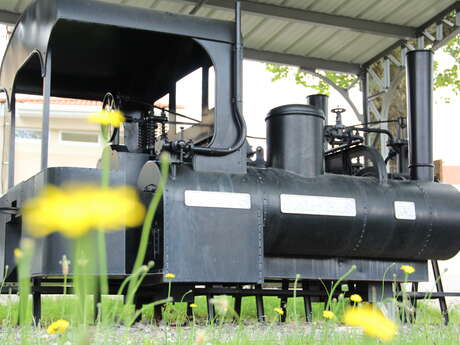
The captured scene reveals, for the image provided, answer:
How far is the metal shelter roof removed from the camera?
9.64 m

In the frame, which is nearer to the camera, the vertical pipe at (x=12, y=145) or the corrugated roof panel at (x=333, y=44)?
the vertical pipe at (x=12, y=145)

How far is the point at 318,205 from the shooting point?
509 centimetres

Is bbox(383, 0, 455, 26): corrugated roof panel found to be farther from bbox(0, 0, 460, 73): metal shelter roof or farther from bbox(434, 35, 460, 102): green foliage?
bbox(434, 35, 460, 102): green foliage

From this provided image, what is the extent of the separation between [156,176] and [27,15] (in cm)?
167

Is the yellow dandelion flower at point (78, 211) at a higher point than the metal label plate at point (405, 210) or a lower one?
lower

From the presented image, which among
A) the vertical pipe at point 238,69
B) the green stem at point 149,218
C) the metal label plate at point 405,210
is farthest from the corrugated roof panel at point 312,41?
the green stem at point 149,218

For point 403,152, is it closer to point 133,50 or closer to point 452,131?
point 133,50

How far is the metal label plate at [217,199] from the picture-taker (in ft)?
14.9

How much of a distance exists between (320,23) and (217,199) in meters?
5.95

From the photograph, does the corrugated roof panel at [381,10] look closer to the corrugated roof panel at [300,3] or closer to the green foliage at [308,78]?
the corrugated roof panel at [300,3]

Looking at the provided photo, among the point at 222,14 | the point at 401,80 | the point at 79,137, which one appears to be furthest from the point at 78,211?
the point at 79,137

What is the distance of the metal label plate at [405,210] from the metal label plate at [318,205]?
0.41m

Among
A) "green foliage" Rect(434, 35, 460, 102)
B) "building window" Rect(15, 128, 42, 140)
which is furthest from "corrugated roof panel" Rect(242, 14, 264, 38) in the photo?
"building window" Rect(15, 128, 42, 140)

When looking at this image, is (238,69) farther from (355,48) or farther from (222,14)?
(355,48)
